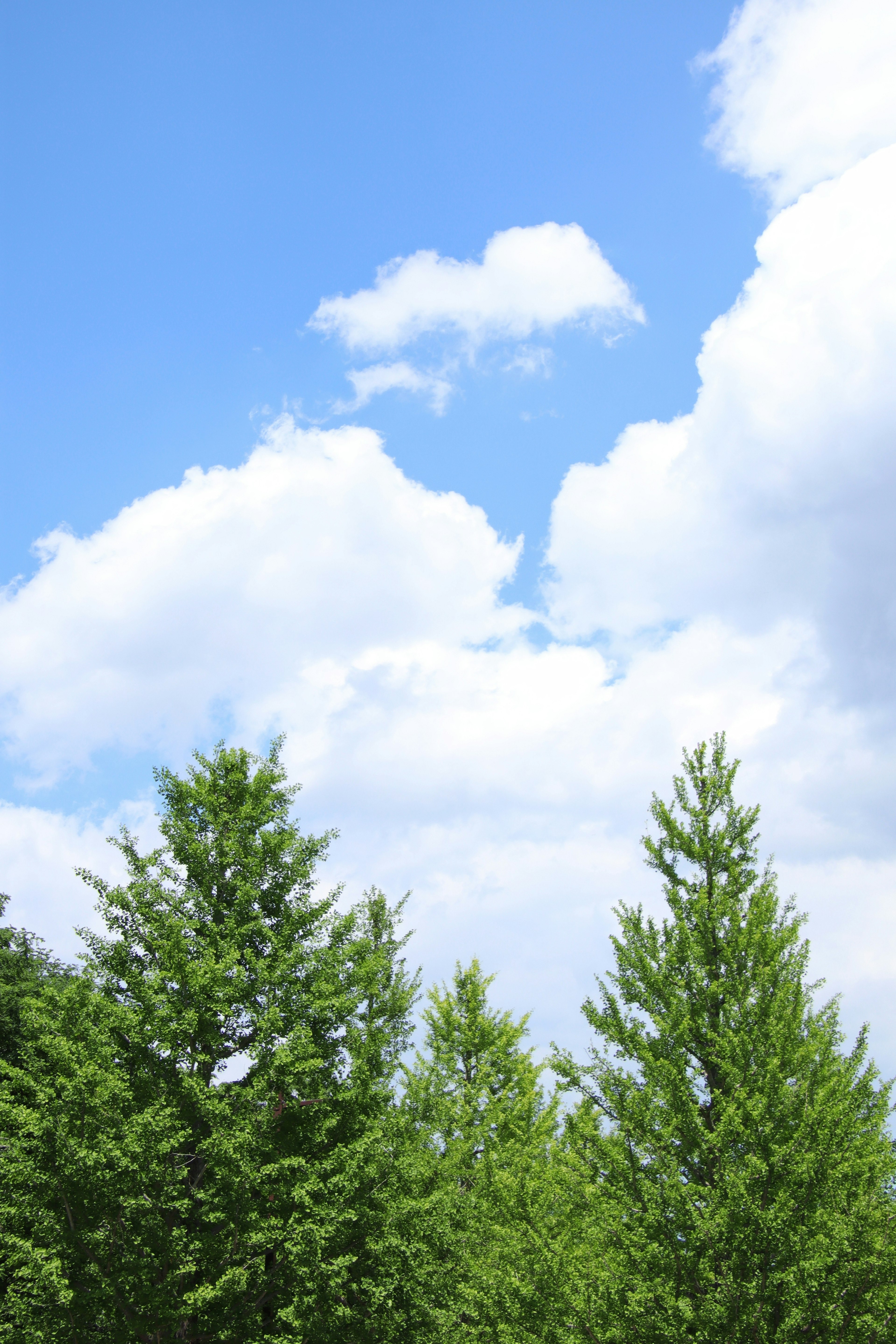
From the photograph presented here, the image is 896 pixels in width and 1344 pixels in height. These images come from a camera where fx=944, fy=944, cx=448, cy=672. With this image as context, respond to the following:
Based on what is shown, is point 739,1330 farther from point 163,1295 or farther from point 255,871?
point 255,871

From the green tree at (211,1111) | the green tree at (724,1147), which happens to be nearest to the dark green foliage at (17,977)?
the green tree at (211,1111)

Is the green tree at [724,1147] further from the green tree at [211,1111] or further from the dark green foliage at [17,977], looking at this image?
the dark green foliage at [17,977]

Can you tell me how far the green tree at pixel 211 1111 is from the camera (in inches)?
552

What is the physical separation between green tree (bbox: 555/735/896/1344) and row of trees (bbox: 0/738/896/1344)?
0.17 feet

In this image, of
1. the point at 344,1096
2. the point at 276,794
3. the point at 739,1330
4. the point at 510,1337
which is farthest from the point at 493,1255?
the point at 276,794

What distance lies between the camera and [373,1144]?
16047 millimetres

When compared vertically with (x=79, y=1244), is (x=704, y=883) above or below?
above

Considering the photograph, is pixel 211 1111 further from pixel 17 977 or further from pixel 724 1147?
pixel 17 977

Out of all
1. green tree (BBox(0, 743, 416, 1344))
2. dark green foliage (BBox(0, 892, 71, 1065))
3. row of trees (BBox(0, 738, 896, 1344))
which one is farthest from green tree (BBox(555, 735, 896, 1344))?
dark green foliage (BBox(0, 892, 71, 1065))

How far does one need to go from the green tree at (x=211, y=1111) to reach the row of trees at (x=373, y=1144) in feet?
0.19

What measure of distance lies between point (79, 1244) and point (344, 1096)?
4.46 m

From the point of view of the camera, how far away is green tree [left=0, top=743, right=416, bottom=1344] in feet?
46.0

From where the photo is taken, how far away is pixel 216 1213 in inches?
561

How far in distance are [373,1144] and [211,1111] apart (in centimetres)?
322
